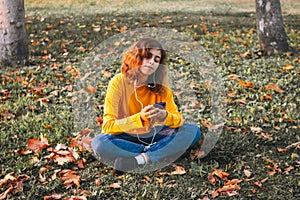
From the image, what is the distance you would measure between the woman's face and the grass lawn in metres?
0.80

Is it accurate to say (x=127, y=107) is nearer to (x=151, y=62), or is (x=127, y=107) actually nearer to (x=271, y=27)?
(x=151, y=62)

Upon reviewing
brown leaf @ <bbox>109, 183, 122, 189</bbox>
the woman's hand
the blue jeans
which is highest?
the woman's hand

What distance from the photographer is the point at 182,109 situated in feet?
16.4

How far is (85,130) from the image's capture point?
441cm

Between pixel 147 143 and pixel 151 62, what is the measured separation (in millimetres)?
692

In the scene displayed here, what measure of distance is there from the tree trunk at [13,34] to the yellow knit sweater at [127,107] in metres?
3.16

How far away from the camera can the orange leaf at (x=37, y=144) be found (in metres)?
3.93

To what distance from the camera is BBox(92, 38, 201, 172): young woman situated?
11.7 ft

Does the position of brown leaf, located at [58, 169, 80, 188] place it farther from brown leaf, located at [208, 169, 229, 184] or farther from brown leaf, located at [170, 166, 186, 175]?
brown leaf, located at [208, 169, 229, 184]

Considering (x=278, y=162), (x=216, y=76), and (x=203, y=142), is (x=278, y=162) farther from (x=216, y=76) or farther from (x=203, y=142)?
(x=216, y=76)

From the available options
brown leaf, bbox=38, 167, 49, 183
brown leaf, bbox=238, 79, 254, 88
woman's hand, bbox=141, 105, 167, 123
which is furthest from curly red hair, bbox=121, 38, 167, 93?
brown leaf, bbox=238, 79, 254, 88

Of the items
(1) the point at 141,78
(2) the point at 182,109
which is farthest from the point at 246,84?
(1) the point at 141,78

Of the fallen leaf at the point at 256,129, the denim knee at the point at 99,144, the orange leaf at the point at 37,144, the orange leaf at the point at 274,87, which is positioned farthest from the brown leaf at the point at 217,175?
the orange leaf at the point at 274,87

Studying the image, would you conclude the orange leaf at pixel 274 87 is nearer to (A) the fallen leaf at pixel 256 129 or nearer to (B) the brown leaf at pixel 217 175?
(A) the fallen leaf at pixel 256 129
